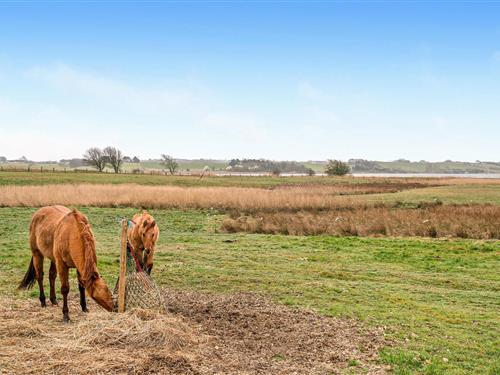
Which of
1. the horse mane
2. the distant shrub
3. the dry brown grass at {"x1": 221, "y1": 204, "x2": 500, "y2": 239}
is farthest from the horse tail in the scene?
the distant shrub

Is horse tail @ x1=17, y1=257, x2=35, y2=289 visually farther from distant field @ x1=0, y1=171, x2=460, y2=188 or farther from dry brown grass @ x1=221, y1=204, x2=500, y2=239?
distant field @ x1=0, y1=171, x2=460, y2=188

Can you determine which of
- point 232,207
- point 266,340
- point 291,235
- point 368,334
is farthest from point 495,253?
point 232,207

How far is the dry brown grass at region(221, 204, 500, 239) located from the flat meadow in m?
0.05

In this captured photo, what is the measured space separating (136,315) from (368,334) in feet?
12.6

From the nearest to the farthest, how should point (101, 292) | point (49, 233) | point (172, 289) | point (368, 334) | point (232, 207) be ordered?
point (101, 292)
point (368, 334)
point (49, 233)
point (172, 289)
point (232, 207)

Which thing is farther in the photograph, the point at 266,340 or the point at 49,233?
the point at 49,233

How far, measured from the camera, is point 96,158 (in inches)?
3910

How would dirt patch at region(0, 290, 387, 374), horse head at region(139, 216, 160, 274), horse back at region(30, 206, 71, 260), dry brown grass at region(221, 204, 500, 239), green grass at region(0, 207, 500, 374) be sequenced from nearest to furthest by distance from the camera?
dirt patch at region(0, 290, 387, 374) → green grass at region(0, 207, 500, 374) → horse back at region(30, 206, 71, 260) → horse head at region(139, 216, 160, 274) → dry brown grass at region(221, 204, 500, 239)

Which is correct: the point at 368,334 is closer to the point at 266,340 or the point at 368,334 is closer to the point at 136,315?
the point at 266,340

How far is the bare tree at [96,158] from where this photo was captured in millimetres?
95863

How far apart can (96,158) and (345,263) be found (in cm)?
9182

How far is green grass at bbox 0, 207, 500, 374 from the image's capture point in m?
7.68

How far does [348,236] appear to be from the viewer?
21234mm

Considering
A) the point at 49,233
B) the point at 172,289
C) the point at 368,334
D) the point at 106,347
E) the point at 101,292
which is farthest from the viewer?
the point at 172,289
